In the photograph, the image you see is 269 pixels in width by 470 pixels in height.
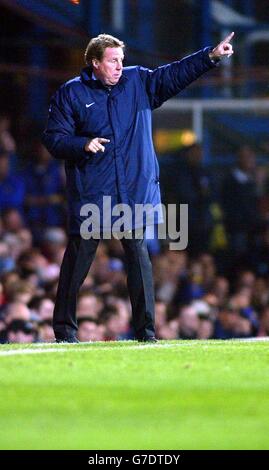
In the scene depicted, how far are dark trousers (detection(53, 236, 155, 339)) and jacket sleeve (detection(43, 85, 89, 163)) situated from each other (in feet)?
1.72

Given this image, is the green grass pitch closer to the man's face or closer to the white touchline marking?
the white touchline marking

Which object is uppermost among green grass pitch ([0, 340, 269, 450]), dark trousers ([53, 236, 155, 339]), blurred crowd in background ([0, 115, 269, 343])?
blurred crowd in background ([0, 115, 269, 343])

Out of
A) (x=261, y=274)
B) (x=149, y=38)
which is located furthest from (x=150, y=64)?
(x=261, y=274)

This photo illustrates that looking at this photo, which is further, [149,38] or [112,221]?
[149,38]

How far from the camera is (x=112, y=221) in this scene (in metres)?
8.95

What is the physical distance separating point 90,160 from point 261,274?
835 centimetres

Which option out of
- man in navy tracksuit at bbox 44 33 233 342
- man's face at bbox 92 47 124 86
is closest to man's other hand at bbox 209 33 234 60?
man in navy tracksuit at bbox 44 33 233 342

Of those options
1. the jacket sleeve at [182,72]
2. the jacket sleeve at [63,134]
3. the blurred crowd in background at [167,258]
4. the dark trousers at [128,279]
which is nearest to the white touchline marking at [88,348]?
the dark trousers at [128,279]

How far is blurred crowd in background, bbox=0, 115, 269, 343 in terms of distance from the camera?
13.8 m

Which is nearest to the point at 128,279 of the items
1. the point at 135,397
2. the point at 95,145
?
the point at 95,145

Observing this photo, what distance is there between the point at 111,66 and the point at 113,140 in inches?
17.0

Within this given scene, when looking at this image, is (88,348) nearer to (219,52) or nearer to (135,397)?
(219,52)

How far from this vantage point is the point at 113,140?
351 inches

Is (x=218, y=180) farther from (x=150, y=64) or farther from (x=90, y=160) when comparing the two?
(x=90, y=160)
